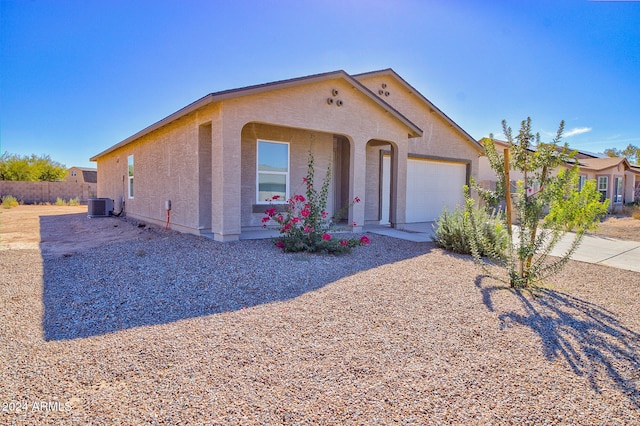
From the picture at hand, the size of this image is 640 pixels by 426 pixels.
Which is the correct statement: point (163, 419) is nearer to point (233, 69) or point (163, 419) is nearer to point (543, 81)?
point (233, 69)

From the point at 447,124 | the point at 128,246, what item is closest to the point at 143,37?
the point at 128,246

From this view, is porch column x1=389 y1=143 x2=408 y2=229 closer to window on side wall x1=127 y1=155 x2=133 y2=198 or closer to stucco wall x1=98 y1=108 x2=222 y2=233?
stucco wall x1=98 y1=108 x2=222 y2=233

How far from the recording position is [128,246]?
817 cm

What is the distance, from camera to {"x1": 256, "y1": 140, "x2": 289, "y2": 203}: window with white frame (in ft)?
31.2

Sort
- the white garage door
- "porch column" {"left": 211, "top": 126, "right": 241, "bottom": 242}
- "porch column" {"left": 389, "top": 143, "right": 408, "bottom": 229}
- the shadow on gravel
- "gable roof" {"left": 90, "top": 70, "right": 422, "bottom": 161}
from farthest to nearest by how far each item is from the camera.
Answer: the white garage door
"porch column" {"left": 389, "top": 143, "right": 408, "bottom": 229}
"porch column" {"left": 211, "top": 126, "right": 241, "bottom": 242}
"gable roof" {"left": 90, "top": 70, "right": 422, "bottom": 161}
the shadow on gravel

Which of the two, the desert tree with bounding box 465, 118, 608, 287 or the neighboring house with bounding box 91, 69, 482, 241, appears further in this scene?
the neighboring house with bounding box 91, 69, 482, 241

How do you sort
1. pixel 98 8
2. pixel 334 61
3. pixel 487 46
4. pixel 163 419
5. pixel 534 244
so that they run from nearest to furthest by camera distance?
pixel 163 419 → pixel 534 244 → pixel 98 8 → pixel 487 46 → pixel 334 61

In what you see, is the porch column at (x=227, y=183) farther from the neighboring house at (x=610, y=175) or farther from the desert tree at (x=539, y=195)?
the neighboring house at (x=610, y=175)

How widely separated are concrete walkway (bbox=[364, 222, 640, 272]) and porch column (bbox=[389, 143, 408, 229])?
42 cm

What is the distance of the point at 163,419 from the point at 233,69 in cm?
1209

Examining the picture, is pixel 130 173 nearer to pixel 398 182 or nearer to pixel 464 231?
pixel 398 182

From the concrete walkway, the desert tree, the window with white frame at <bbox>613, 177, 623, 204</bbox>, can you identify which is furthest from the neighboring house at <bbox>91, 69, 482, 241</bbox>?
the window with white frame at <bbox>613, 177, 623, 204</bbox>

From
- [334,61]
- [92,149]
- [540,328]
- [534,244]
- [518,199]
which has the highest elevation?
[334,61]

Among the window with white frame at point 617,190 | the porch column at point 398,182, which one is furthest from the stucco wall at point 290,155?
the window with white frame at point 617,190
